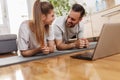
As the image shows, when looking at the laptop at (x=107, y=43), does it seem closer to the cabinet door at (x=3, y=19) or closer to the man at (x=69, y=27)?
the man at (x=69, y=27)

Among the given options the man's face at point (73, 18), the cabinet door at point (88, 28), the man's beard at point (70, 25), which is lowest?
the cabinet door at point (88, 28)

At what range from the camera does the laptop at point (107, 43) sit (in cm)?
85

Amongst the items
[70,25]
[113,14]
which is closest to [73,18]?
[70,25]

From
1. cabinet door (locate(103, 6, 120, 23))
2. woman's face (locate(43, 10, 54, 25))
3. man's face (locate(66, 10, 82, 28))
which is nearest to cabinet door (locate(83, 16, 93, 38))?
cabinet door (locate(103, 6, 120, 23))

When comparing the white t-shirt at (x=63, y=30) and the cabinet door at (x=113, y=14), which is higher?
the cabinet door at (x=113, y=14)

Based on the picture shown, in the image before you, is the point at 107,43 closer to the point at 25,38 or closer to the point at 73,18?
the point at 25,38

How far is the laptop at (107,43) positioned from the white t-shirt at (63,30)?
893mm

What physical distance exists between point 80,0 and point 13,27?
83.0 inches

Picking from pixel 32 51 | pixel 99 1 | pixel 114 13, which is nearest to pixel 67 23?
pixel 32 51

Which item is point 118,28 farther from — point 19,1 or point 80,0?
point 19,1

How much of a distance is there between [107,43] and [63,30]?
1.02m

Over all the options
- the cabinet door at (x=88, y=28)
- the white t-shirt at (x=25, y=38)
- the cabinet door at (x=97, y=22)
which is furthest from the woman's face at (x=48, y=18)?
the cabinet door at (x=88, y=28)

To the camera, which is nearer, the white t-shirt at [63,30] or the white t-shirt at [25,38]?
the white t-shirt at [25,38]

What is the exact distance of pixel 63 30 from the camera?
1905 millimetres
